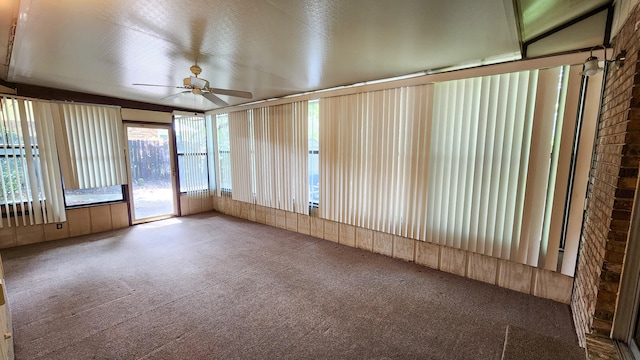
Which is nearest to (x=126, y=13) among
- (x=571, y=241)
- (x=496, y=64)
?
(x=496, y=64)

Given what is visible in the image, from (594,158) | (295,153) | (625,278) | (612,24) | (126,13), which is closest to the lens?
(625,278)

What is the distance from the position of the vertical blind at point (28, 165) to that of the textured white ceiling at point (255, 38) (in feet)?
2.02

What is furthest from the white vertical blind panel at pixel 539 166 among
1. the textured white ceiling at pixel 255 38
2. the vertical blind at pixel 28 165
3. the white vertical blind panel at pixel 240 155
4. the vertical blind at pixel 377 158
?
the vertical blind at pixel 28 165

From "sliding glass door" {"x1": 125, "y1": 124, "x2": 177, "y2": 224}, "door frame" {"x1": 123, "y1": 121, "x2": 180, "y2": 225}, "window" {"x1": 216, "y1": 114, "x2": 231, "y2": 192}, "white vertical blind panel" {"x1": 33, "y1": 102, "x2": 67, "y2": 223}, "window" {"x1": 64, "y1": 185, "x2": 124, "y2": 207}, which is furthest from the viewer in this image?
"window" {"x1": 216, "y1": 114, "x2": 231, "y2": 192}

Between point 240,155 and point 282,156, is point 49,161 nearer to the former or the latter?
point 240,155

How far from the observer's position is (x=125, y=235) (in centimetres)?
468

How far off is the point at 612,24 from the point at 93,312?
5089 mm

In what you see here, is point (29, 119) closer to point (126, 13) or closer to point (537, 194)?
point (126, 13)

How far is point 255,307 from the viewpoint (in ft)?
8.29

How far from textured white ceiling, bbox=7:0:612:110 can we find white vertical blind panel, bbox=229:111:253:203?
1932mm

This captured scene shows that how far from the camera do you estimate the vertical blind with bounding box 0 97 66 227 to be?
12.7 ft

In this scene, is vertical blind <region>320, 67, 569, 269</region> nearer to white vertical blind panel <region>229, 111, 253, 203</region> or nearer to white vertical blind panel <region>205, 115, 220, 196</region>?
white vertical blind panel <region>229, 111, 253, 203</region>

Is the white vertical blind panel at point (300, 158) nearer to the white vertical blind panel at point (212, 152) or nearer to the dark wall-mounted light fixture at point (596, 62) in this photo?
the white vertical blind panel at point (212, 152)

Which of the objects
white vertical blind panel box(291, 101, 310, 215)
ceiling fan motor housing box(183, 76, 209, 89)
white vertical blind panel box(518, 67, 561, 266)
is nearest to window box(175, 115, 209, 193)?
white vertical blind panel box(291, 101, 310, 215)
